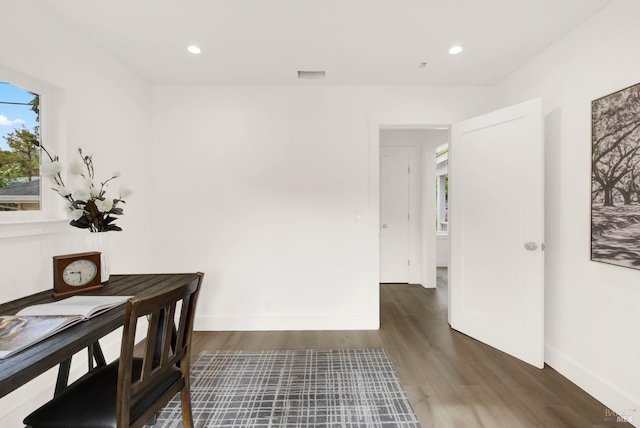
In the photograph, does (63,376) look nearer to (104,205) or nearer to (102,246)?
(102,246)

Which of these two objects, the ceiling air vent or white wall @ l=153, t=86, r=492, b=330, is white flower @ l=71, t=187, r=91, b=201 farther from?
the ceiling air vent

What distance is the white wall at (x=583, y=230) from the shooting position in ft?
5.54

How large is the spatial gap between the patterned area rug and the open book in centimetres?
87

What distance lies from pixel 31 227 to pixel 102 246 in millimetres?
454

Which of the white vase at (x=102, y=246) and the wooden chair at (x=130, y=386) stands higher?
the white vase at (x=102, y=246)

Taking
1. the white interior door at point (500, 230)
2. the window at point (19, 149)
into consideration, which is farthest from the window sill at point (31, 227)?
the white interior door at point (500, 230)

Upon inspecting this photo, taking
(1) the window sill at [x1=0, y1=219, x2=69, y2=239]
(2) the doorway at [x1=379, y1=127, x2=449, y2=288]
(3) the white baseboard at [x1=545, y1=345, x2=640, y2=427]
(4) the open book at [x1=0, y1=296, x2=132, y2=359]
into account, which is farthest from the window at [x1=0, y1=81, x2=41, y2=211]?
(2) the doorway at [x1=379, y1=127, x2=449, y2=288]

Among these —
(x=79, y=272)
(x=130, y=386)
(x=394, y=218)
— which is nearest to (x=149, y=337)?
(x=130, y=386)

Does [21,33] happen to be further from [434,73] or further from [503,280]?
[503,280]

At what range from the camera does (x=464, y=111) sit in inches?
114

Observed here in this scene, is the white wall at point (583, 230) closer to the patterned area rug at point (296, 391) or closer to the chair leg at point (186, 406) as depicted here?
the patterned area rug at point (296, 391)

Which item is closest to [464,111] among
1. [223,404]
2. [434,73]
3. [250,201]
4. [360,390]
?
[434,73]

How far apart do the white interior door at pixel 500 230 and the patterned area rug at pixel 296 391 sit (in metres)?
1.04

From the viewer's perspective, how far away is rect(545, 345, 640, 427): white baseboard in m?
1.65
